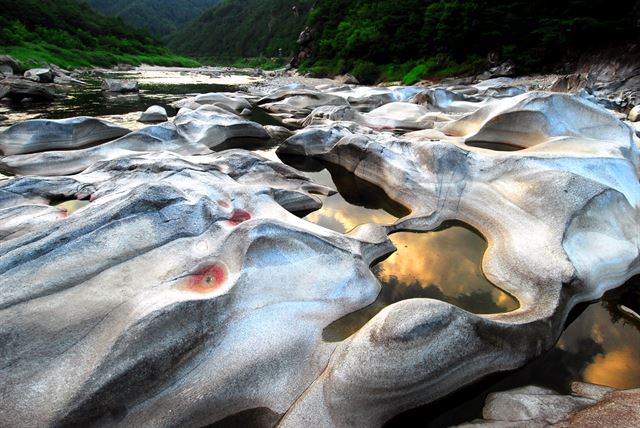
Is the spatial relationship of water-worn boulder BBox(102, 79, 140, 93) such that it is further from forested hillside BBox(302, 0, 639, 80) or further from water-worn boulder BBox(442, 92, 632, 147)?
forested hillside BBox(302, 0, 639, 80)

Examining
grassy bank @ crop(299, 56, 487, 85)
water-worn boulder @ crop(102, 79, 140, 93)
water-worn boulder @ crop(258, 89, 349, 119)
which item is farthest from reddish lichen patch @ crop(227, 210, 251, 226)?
grassy bank @ crop(299, 56, 487, 85)

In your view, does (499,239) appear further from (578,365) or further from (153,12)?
(153,12)

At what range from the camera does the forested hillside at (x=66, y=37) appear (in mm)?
36688

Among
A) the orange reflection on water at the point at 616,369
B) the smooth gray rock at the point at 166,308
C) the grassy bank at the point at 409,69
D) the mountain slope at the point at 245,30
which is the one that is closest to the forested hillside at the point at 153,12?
the mountain slope at the point at 245,30

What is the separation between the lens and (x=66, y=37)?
154 ft

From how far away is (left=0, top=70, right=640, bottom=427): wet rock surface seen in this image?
8.61 ft

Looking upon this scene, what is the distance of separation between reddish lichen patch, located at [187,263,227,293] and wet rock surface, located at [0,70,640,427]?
2 cm

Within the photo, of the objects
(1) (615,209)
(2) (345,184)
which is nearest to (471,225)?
(1) (615,209)

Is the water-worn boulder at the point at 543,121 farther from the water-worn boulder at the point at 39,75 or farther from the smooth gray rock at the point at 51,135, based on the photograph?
the water-worn boulder at the point at 39,75

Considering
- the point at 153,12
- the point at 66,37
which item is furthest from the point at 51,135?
the point at 153,12

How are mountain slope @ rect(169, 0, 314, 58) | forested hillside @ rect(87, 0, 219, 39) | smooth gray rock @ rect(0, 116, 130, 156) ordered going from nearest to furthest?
smooth gray rock @ rect(0, 116, 130, 156)
mountain slope @ rect(169, 0, 314, 58)
forested hillside @ rect(87, 0, 219, 39)

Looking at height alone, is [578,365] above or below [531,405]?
below

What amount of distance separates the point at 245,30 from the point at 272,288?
124 m

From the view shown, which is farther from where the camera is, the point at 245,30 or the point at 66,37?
the point at 245,30
